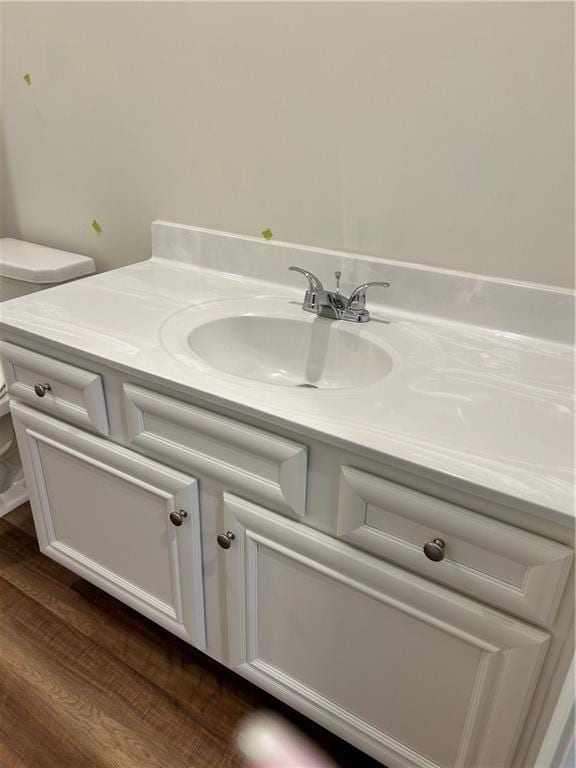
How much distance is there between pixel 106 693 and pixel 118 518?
1.38ft

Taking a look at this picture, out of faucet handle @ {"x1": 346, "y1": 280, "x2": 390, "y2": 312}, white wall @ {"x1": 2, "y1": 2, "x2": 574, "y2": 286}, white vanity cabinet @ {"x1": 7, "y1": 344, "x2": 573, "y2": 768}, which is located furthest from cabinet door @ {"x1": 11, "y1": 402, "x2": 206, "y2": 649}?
white wall @ {"x1": 2, "y1": 2, "x2": 574, "y2": 286}

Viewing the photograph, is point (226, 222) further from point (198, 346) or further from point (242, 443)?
point (242, 443)

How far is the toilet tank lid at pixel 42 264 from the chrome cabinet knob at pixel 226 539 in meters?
0.91

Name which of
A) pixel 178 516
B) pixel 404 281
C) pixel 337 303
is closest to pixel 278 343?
pixel 337 303

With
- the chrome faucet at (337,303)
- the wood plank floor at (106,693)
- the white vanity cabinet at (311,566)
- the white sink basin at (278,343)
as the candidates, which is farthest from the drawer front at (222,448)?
the wood plank floor at (106,693)

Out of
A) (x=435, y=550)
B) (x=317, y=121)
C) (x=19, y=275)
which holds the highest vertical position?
(x=317, y=121)

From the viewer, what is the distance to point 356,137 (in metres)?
1.08

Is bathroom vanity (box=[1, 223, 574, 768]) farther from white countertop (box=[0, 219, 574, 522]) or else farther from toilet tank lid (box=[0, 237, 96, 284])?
toilet tank lid (box=[0, 237, 96, 284])

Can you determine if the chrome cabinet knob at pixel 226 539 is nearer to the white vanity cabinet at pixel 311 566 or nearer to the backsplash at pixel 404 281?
the white vanity cabinet at pixel 311 566

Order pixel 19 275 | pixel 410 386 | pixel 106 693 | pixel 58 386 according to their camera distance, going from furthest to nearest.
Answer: pixel 19 275
pixel 106 693
pixel 58 386
pixel 410 386

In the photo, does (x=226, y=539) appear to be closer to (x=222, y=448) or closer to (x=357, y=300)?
(x=222, y=448)

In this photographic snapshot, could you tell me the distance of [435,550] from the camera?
728 mm

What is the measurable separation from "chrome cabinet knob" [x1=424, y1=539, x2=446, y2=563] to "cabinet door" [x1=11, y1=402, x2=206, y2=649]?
1.37 ft

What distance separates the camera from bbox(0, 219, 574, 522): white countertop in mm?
693
